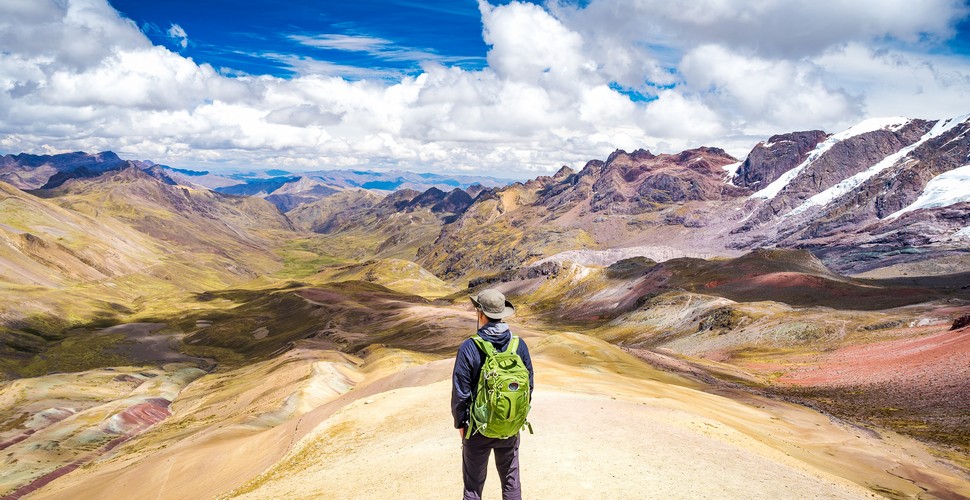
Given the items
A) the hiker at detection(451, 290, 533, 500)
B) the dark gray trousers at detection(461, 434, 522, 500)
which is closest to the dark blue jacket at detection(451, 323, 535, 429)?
the hiker at detection(451, 290, 533, 500)

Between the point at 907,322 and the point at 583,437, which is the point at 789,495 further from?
the point at 907,322

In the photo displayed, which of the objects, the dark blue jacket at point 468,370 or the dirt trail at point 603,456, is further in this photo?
the dirt trail at point 603,456

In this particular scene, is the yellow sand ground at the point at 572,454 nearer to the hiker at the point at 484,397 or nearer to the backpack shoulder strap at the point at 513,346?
the hiker at the point at 484,397

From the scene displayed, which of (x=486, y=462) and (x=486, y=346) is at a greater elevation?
(x=486, y=346)

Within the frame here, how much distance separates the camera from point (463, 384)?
10727 millimetres

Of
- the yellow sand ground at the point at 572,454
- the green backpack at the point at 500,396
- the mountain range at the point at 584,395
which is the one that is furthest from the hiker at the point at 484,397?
the mountain range at the point at 584,395

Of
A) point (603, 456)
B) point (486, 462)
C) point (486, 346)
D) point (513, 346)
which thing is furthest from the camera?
point (603, 456)

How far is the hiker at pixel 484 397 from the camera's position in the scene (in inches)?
412

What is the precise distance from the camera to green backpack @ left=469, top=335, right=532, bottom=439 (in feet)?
33.8

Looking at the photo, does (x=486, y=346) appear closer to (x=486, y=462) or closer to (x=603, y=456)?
(x=486, y=462)

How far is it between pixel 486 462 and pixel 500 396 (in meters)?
1.75

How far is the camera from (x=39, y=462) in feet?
213

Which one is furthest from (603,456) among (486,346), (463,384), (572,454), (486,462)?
(486,346)

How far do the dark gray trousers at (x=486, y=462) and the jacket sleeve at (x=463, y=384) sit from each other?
1.78 ft
